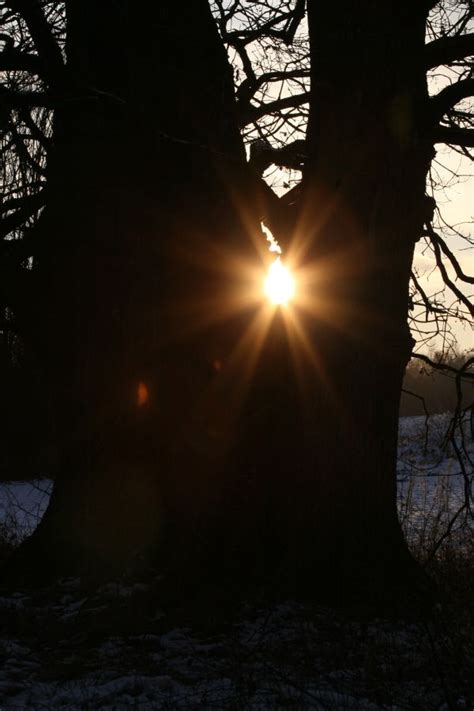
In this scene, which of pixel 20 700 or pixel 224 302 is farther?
pixel 224 302

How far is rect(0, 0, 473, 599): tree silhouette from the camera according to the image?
16.6 ft

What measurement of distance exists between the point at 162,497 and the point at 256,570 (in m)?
0.86

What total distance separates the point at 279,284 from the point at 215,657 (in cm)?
252

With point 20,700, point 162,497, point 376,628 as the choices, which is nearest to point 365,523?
point 376,628

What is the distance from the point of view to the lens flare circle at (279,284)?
542cm

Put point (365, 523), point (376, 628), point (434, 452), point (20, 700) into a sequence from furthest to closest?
point (434, 452) → point (365, 523) → point (376, 628) → point (20, 700)

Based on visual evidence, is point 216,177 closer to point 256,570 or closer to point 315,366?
point 315,366

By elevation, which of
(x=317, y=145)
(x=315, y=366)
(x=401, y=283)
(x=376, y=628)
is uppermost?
(x=317, y=145)

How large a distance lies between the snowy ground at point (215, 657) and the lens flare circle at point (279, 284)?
2013mm

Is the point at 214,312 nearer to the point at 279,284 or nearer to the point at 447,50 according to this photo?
the point at 279,284

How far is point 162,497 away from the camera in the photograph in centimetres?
557

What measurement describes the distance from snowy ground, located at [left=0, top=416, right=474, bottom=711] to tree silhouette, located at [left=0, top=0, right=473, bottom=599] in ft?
1.42

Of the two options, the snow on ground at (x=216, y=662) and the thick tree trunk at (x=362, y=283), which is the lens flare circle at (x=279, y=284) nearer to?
the thick tree trunk at (x=362, y=283)

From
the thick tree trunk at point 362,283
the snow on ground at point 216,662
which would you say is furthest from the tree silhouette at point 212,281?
the snow on ground at point 216,662
